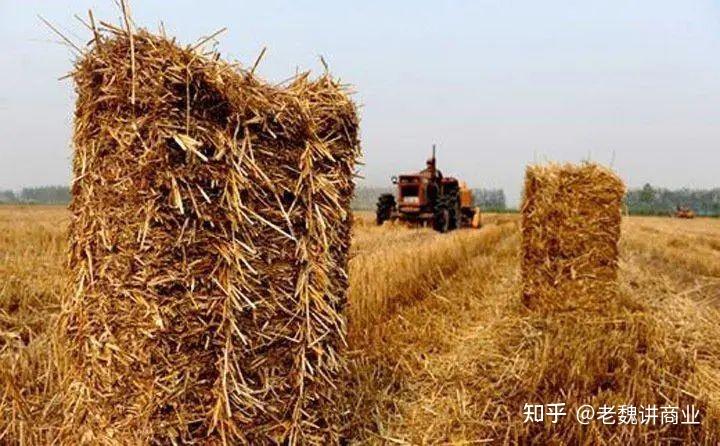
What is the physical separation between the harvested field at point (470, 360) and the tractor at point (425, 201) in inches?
490

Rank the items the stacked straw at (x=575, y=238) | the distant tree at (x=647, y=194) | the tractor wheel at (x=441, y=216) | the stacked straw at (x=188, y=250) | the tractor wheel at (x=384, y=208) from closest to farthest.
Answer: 1. the stacked straw at (x=188, y=250)
2. the stacked straw at (x=575, y=238)
3. the tractor wheel at (x=441, y=216)
4. the tractor wheel at (x=384, y=208)
5. the distant tree at (x=647, y=194)

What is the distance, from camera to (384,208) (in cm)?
2277

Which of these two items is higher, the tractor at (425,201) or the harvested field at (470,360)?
the tractor at (425,201)

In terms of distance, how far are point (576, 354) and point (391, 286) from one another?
2.73 meters

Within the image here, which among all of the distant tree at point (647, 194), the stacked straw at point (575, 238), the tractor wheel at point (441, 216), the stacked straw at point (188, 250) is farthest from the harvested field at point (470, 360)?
the distant tree at point (647, 194)

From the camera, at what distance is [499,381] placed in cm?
423

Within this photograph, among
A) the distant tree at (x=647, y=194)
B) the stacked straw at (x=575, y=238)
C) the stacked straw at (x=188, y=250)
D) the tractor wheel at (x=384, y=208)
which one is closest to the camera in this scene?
the stacked straw at (x=188, y=250)

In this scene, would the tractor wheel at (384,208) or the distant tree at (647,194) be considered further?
the distant tree at (647,194)

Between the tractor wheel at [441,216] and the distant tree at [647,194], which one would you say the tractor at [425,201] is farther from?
the distant tree at [647,194]

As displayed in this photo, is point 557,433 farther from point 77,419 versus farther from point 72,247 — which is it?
point 72,247

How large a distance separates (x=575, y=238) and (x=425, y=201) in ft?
44.9

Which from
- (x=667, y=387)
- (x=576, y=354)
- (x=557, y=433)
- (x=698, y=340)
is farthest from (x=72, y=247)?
(x=698, y=340)

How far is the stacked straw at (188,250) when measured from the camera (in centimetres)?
259

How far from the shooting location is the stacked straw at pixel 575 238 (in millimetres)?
6871
